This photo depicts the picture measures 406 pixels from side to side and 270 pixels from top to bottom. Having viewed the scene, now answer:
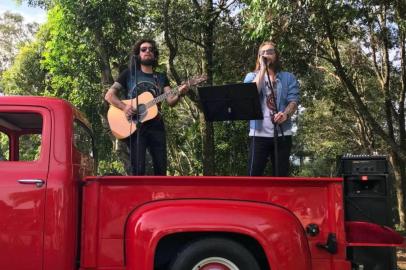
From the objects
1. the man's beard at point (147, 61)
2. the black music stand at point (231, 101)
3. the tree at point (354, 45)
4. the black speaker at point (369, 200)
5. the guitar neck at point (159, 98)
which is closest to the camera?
the black speaker at point (369, 200)

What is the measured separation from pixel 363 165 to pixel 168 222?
1698 mm

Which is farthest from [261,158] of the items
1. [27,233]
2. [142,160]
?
[27,233]

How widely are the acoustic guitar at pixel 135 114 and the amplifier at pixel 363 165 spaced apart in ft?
6.09

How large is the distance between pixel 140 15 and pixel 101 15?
165 cm

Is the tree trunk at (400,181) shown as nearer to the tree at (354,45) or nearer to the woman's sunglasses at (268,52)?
the tree at (354,45)

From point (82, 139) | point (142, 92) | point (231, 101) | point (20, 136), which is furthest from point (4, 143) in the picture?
point (231, 101)

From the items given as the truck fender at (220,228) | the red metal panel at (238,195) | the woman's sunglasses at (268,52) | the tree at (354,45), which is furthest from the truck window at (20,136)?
the tree at (354,45)

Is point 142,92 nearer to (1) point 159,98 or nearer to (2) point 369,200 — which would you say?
(1) point 159,98

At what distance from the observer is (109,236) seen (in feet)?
13.0

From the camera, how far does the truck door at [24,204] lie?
3885 mm

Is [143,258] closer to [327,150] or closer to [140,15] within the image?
[140,15]

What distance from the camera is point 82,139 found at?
4.81 meters

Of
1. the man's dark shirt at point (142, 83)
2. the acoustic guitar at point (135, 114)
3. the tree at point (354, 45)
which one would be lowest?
the acoustic guitar at point (135, 114)

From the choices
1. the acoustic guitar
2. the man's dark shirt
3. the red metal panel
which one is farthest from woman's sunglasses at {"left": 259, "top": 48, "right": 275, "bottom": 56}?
the red metal panel
